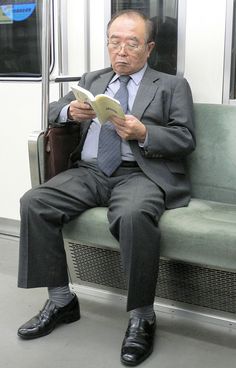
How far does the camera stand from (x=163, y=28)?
2.64m

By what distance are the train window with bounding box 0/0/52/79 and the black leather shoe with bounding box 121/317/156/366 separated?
1.72 metres

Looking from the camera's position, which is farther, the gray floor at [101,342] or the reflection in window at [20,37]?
the reflection in window at [20,37]

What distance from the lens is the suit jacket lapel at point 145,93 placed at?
2309 mm

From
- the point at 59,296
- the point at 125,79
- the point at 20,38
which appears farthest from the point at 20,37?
the point at 59,296

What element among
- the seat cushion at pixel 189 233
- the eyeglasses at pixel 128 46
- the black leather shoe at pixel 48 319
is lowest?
the black leather shoe at pixel 48 319

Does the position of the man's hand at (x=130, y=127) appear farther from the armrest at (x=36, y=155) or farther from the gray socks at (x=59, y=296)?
the gray socks at (x=59, y=296)

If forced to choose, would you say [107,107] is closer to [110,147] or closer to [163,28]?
[110,147]

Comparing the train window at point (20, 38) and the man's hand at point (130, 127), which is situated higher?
the train window at point (20, 38)

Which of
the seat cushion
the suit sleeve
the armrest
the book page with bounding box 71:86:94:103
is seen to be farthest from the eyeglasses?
the seat cushion

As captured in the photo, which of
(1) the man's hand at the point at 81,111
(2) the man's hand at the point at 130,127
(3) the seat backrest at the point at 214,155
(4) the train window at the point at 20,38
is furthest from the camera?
(4) the train window at the point at 20,38

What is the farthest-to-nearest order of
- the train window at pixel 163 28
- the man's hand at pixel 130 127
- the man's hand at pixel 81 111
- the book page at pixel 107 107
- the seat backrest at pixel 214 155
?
the train window at pixel 163 28 → the seat backrest at pixel 214 155 → the man's hand at pixel 81 111 → the man's hand at pixel 130 127 → the book page at pixel 107 107

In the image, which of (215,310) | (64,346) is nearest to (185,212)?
(215,310)

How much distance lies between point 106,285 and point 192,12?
4.66ft

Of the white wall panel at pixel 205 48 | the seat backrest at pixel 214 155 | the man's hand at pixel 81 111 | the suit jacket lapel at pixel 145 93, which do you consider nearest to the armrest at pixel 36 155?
the man's hand at pixel 81 111
